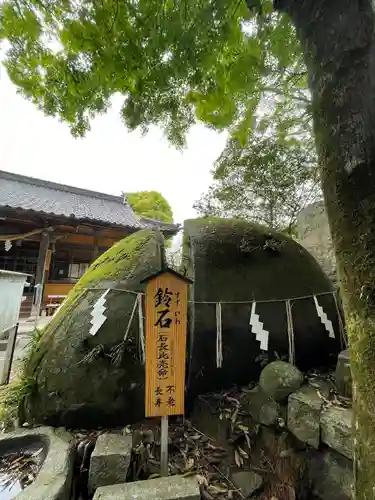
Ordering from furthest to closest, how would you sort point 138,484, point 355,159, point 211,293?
point 211,293 → point 138,484 → point 355,159

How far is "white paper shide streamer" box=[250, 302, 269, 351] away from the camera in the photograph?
114 inches

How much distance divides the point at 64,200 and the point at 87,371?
1380cm

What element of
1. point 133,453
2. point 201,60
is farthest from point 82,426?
point 201,60

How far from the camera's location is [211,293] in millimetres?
Answer: 3270

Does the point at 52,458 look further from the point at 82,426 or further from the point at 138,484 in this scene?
the point at 138,484

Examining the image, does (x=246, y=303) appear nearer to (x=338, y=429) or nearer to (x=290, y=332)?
(x=290, y=332)

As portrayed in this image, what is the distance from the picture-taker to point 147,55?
283cm

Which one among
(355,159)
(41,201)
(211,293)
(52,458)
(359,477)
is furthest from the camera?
(41,201)

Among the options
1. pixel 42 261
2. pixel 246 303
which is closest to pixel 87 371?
pixel 246 303

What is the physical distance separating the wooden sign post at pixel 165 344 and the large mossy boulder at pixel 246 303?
1.89 ft

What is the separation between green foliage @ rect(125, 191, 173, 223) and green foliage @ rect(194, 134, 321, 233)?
21.6 meters

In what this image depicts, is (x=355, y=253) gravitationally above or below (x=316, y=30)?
below

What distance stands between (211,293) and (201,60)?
271cm

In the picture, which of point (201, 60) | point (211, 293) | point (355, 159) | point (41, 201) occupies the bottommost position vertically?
point (211, 293)
